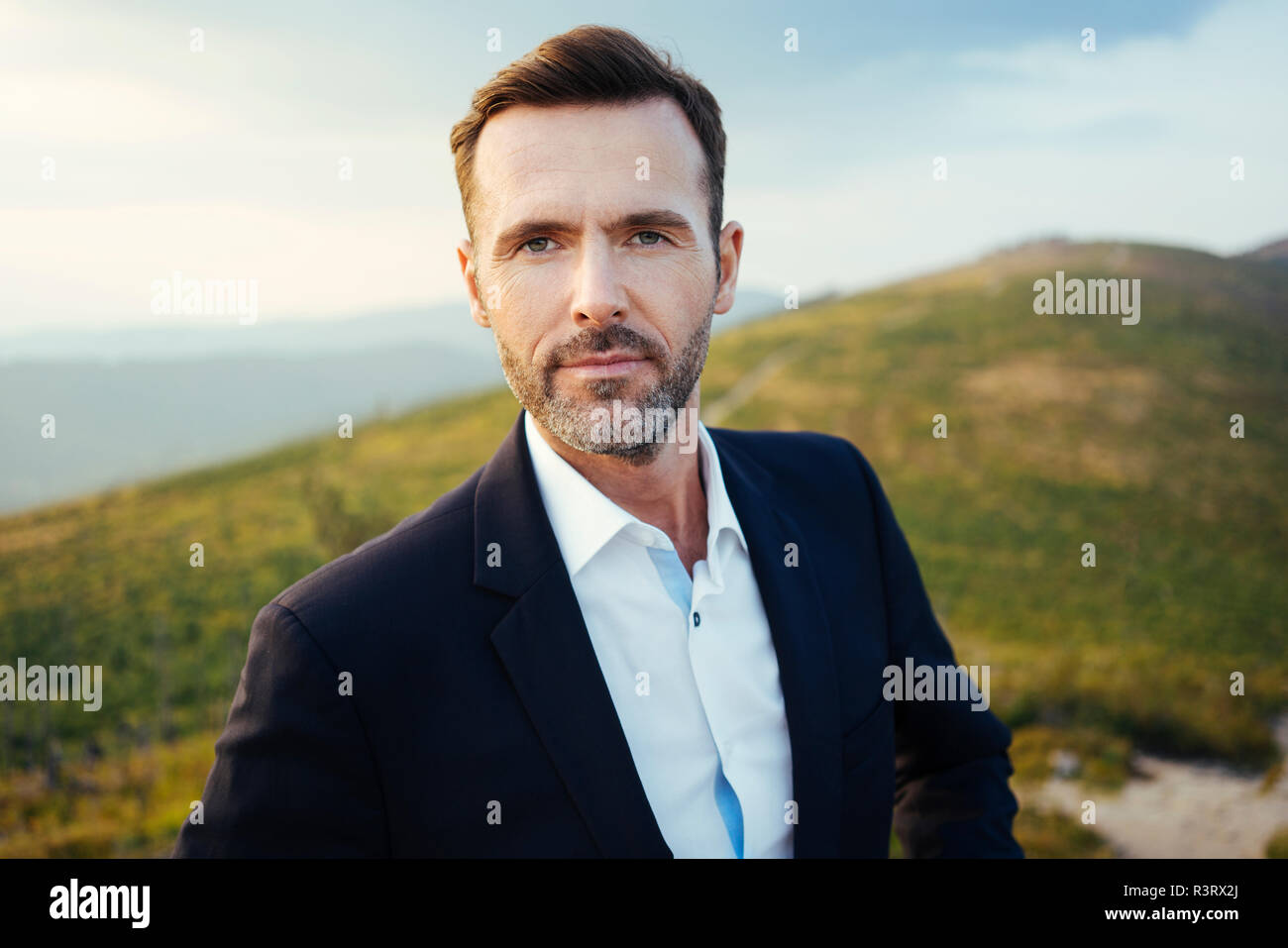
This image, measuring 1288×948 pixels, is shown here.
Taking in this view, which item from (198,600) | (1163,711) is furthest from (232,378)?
(1163,711)

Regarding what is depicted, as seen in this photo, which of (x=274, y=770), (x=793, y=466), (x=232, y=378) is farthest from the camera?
(x=232, y=378)

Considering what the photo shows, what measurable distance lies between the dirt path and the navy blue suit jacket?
10.2 m

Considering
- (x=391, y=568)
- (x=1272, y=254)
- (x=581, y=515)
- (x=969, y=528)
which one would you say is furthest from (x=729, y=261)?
(x=1272, y=254)

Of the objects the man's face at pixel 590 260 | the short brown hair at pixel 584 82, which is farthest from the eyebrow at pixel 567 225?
the short brown hair at pixel 584 82

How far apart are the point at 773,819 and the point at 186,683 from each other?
75.9 ft

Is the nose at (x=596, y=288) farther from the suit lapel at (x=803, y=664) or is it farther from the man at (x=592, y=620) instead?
the suit lapel at (x=803, y=664)

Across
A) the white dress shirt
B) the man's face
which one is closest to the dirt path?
the white dress shirt

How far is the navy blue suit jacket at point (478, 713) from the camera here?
1.93m

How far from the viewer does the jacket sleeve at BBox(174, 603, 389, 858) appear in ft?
6.22

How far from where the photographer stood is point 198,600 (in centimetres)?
2723

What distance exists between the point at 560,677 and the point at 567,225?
3.98 feet

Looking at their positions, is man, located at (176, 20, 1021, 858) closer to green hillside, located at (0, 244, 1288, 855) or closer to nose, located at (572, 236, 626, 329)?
nose, located at (572, 236, 626, 329)

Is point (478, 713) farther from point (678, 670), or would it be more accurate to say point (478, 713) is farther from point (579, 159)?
point (579, 159)
